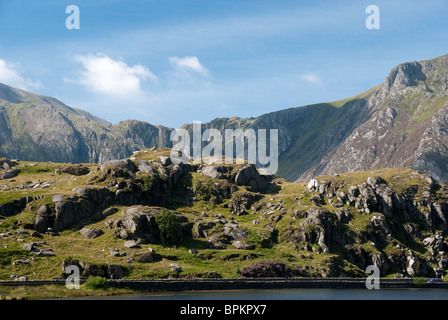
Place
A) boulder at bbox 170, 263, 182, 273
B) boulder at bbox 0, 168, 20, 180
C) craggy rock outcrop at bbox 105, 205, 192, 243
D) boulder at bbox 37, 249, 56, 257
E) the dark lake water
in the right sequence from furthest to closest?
boulder at bbox 0, 168, 20, 180, craggy rock outcrop at bbox 105, 205, 192, 243, boulder at bbox 170, 263, 182, 273, boulder at bbox 37, 249, 56, 257, the dark lake water

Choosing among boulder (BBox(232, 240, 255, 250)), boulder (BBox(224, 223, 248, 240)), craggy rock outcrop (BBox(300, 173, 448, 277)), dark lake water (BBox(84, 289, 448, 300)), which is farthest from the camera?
boulder (BBox(224, 223, 248, 240))

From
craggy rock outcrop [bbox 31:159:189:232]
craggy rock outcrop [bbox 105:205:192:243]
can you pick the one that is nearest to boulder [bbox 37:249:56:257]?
craggy rock outcrop [bbox 31:159:189:232]

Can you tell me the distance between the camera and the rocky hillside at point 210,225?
127 meters

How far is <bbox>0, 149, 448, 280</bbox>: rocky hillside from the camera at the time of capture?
4998 inches

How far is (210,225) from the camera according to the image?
15950 centimetres

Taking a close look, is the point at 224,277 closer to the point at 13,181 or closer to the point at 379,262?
the point at 379,262

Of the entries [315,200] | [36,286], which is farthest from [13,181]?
[315,200]

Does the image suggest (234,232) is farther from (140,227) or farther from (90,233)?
(90,233)

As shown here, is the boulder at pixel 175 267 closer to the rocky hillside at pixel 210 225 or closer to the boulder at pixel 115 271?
the rocky hillside at pixel 210 225

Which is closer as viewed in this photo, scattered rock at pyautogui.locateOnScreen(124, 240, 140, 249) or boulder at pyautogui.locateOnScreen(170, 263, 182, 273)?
boulder at pyautogui.locateOnScreen(170, 263, 182, 273)

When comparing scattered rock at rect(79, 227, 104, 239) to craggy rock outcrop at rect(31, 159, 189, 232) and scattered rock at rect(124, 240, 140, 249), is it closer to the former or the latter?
craggy rock outcrop at rect(31, 159, 189, 232)

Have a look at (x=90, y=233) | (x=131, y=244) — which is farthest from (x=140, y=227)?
(x=90, y=233)
